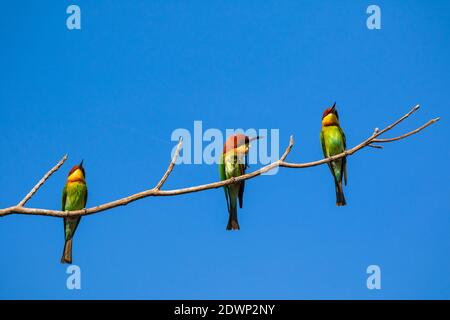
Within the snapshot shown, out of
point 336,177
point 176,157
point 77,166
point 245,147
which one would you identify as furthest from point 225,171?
point 176,157

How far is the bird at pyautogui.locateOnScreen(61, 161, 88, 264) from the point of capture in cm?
704

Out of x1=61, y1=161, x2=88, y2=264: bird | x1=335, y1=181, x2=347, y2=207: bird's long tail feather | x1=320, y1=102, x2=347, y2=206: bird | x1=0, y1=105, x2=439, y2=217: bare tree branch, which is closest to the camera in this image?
x1=0, y1=105, x2=439, y2=217: bare tree branch

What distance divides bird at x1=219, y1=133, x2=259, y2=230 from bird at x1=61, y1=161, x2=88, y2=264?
66.6 inches

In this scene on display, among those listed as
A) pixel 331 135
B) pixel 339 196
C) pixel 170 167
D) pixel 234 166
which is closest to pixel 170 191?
pixel 170 167

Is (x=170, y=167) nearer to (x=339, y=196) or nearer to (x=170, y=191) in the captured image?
(x=170, y=191)

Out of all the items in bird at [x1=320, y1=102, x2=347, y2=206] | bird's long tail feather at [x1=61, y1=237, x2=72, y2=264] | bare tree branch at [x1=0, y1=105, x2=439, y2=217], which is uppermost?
bird at [x1=320, y1=102, x2=347, y2=206]

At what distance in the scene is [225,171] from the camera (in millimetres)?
6926

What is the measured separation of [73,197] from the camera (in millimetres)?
7230

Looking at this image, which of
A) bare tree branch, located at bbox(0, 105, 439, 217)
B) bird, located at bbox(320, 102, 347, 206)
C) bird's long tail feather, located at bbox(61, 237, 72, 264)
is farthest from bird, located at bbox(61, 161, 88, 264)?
bare tree branch, located at bbox(0, 105, 439, 217)

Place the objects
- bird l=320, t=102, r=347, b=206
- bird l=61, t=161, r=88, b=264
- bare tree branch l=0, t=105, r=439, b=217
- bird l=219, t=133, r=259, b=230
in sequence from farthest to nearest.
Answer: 1. bird l=320, t=102, r=347, b=206
2. bird l=61, t=161, r=88, b=264
3. bird l=219, t=133, r=259, b=230
4. bare tree branch l=0, t=105, r=439, b=217

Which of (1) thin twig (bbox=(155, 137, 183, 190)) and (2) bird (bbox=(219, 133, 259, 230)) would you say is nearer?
(1) thin twig (bbox=(155, 137, 183, 190))

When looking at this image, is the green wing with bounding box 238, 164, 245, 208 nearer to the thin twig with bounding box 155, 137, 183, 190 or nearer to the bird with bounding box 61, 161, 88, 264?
the bird with bounding box 61, 161, 88, 264

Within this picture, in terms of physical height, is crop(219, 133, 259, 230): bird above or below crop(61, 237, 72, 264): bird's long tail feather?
above

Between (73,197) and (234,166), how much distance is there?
1964 millimetres
